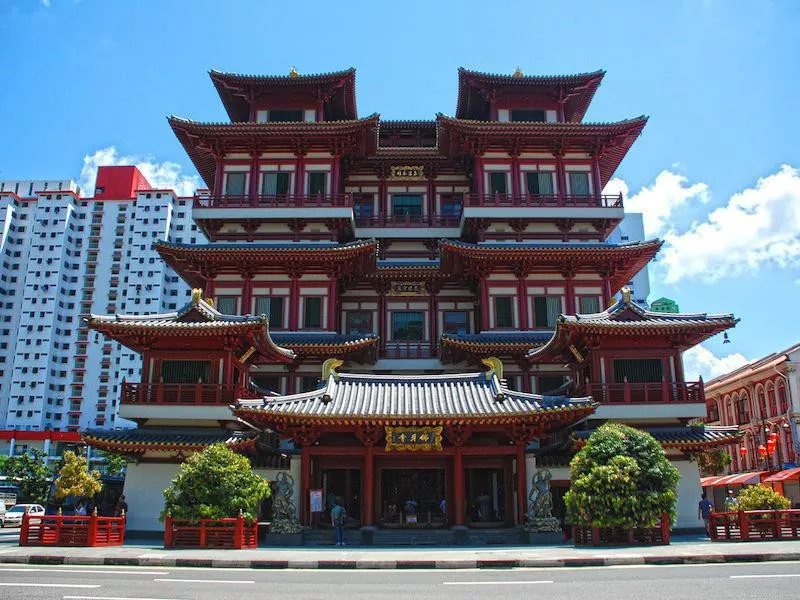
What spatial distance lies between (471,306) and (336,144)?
41.8ft

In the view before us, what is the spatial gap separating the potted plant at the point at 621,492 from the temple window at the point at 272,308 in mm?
20262

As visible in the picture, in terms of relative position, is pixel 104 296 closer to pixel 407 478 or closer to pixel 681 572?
pixel 407 478

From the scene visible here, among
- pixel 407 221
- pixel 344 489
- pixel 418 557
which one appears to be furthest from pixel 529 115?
pixel 418 557

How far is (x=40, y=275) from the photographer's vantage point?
111m

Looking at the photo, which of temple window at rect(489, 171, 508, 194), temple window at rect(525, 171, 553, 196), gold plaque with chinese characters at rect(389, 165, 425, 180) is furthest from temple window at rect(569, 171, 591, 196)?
gold plaque with chinese characters at rect(389, 165, 425, 180)

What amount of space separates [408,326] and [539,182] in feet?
39.0

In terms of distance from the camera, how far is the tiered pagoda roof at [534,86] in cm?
4094

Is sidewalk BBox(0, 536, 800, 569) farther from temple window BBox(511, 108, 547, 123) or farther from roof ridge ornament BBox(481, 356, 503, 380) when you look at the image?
temple window BBox(511, 108, 547, 123)

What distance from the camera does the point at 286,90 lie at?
41344mm

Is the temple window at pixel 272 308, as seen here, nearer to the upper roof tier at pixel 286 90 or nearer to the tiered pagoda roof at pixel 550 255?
the tiered pagoda roof at pixel 550 255

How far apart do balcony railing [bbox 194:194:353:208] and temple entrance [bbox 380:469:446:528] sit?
1758 centimetres

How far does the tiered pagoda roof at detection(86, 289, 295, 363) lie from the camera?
27.9m

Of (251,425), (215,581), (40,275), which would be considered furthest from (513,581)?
(40,275)

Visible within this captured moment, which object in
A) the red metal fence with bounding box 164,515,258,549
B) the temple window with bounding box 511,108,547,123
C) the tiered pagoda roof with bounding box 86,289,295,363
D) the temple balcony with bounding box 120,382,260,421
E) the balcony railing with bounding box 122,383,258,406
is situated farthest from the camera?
the temple window with bounding box 511,108,547,123
